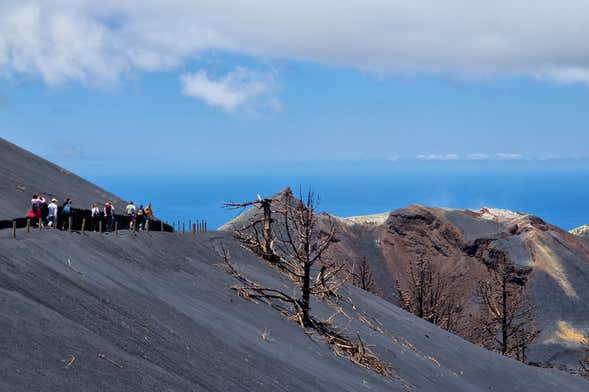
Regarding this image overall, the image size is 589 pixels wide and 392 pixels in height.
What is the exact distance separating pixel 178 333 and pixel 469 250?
233ft

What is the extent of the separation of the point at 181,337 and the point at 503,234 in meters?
74.3

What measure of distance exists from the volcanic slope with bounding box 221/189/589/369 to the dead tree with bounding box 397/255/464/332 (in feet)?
10.8

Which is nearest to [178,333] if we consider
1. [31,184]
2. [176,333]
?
[176,333]

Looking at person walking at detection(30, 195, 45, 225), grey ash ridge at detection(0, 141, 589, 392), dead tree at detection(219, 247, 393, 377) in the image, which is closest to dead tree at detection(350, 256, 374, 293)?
grey ash ridge at detection(0, 141, 589, 392)

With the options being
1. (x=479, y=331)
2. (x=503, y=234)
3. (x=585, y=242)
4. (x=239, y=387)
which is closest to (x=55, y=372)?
(x=239, y=387)

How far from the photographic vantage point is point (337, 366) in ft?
72.8

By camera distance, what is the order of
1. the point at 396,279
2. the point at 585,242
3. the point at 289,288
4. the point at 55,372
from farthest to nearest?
the point at 585,242, the point at 396,279, the point at 289,288, the point at 55,372

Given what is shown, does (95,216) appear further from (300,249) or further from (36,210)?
(300,249)

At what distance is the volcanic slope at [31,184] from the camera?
37116mm

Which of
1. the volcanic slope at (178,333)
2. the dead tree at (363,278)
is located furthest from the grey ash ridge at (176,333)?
the dead tree at (363,278)

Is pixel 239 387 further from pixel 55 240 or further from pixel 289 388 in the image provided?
pixel 55 240

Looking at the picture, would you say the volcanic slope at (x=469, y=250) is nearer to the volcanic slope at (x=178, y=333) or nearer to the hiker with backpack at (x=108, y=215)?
the volcanic slope at (x=178, y=333)

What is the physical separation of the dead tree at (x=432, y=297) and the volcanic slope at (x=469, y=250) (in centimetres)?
329

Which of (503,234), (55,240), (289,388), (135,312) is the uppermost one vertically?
(503,234)
